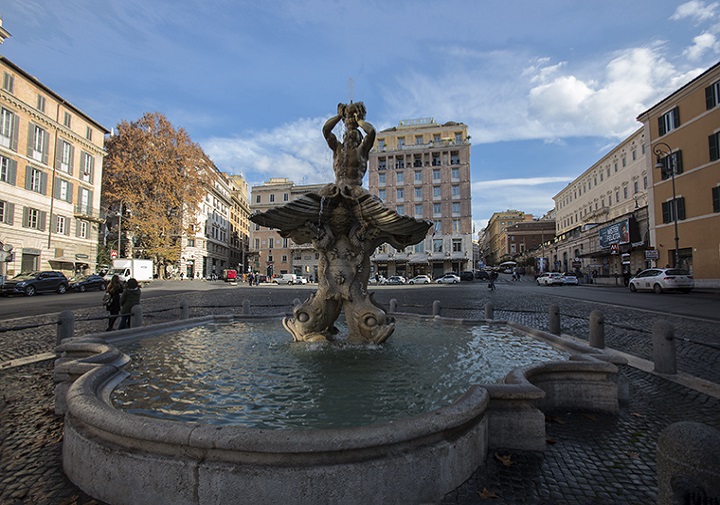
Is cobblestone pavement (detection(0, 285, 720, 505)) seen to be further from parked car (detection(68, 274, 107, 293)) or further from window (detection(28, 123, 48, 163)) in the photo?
window (detection(28, 123, 48, 163))

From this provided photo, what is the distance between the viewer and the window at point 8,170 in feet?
93.9

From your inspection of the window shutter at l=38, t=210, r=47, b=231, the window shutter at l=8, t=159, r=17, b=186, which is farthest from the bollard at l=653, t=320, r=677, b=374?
the window shutter at l=38, t=210, r=47, b=231

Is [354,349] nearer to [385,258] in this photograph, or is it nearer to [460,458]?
[460,458]

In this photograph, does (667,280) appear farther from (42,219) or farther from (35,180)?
(35,180)

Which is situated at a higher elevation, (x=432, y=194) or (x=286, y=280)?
(x=432, y=194)

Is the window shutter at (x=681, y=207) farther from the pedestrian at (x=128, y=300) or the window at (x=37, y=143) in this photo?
the window at (x=37, y=143)

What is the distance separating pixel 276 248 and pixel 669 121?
5819cm

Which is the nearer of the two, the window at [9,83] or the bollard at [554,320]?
the bollard at [554,320]

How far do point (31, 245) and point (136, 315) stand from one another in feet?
105

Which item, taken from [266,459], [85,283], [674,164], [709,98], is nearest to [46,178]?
[85,283]

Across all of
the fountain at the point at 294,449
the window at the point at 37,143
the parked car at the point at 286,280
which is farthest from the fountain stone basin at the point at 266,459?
the parked car at the point at 286,280

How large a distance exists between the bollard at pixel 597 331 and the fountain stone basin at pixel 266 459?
5303 millimetres

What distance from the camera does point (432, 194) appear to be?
5878 cm

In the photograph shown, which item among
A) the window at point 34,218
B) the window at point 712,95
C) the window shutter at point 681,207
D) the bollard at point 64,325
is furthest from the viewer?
the window at point 34,218
